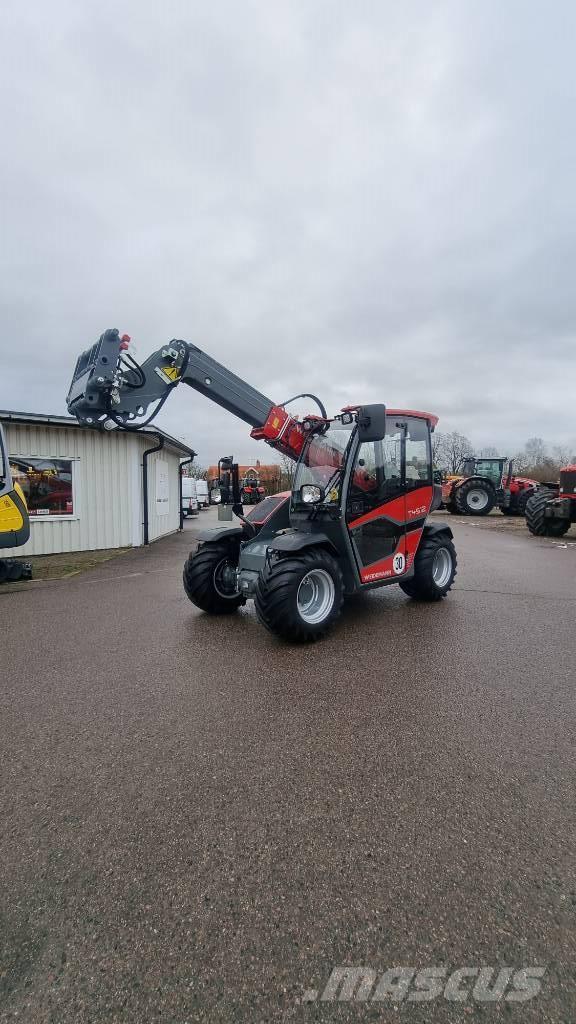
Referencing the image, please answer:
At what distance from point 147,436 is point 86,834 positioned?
11.7 meters

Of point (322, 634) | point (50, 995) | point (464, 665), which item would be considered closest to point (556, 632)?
point (464, 665)

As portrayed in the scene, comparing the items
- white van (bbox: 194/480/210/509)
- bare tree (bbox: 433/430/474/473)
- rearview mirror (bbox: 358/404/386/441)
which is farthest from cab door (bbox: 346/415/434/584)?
bare tree (bbox: 433/430/474/473)

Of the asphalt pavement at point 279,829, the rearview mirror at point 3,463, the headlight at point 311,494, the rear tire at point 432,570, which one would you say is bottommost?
the asphalt pavement at point 279,829

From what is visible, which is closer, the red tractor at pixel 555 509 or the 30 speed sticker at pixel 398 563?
the 30 speed sticker at pixel 398 563

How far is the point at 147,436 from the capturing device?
12938 mm

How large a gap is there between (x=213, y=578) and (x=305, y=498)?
1.48 meters

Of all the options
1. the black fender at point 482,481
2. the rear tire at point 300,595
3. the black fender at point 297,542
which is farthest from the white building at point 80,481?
the black fender at point 482,481

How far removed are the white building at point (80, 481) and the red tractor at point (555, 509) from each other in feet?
36.3

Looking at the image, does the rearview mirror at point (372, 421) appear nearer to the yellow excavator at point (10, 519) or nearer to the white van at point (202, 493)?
the yellow excavator at point (10, 519)

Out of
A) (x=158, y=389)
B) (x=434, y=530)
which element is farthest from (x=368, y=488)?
(x=158, y=389)

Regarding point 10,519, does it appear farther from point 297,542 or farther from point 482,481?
point 482,481

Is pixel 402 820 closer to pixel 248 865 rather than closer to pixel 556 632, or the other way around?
pixel 248 865

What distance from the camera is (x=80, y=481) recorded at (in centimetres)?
1178

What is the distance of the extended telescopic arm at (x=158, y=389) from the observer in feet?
15.8
